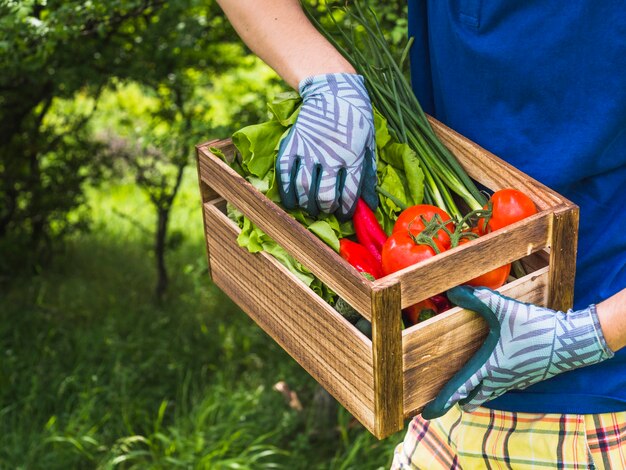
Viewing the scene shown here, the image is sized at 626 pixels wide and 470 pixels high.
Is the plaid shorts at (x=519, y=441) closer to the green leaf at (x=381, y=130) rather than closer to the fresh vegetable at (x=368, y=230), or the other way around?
the fresh vegetable at (x=368, y=230)

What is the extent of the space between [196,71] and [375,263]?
2171 mm

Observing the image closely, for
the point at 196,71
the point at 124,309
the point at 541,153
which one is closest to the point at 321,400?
the point at 124,309

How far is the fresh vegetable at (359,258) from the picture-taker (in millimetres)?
1556

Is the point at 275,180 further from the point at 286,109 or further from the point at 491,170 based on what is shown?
the point at 491,170

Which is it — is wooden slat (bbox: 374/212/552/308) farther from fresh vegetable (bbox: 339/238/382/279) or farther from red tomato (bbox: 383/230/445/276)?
fresh vegetable (bbox: 339/238/382/279)

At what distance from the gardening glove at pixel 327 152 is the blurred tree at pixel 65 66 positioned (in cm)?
118

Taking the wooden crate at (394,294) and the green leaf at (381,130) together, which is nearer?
the wooden crate at (394,294)

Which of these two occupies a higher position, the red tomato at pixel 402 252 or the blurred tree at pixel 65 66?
the red tomato at pixel 402 252

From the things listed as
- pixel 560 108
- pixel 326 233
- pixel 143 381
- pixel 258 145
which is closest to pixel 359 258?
pixel 326 233

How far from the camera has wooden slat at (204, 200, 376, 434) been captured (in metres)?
1.46

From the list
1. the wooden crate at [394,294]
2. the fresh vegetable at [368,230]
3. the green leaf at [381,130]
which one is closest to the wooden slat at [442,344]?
the wooden crate at [394,294]

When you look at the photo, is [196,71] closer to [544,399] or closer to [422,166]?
[422,166]

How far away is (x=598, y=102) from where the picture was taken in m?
1.52

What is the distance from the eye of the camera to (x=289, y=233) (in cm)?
152
